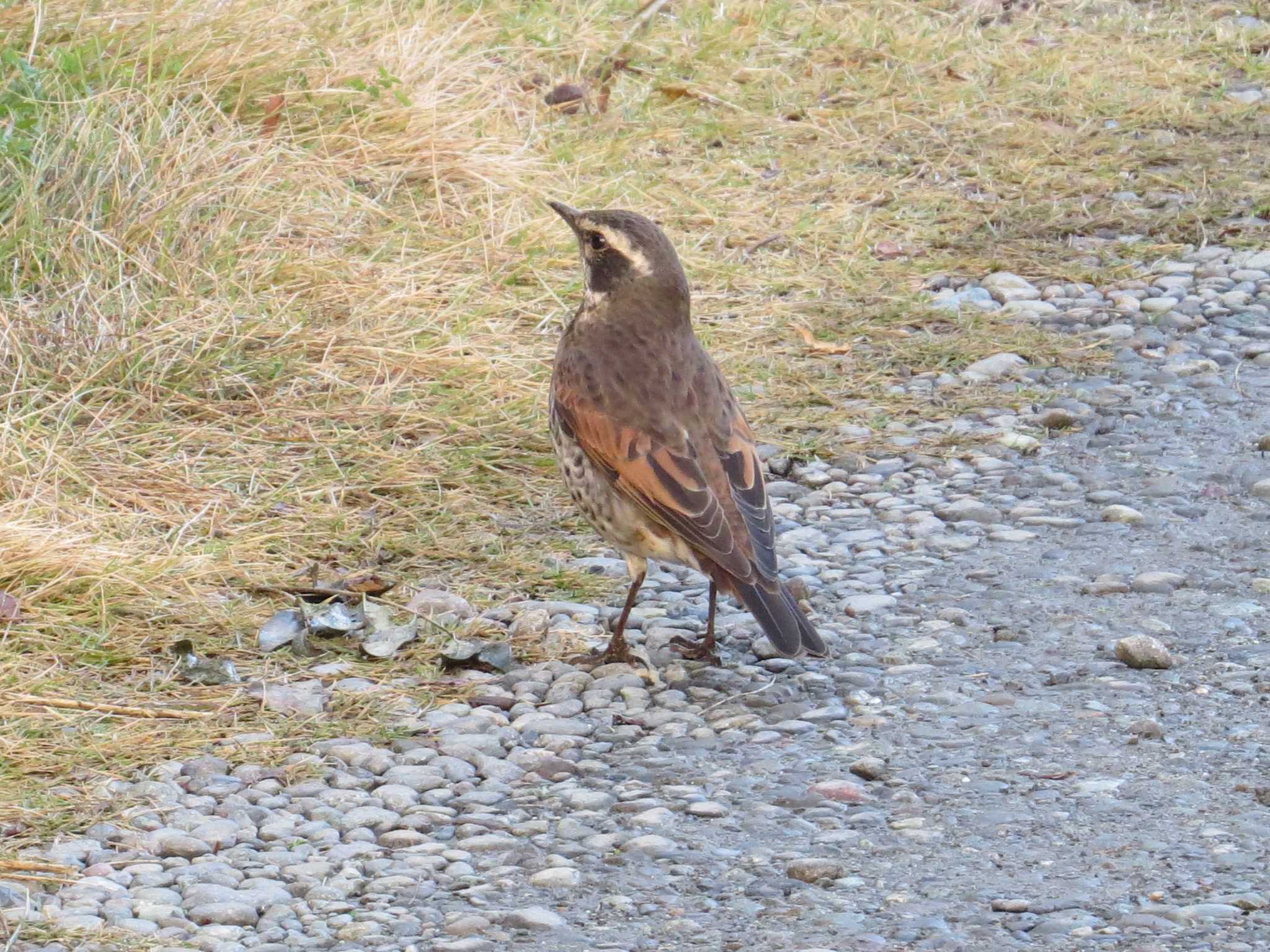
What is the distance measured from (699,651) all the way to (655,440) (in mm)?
599

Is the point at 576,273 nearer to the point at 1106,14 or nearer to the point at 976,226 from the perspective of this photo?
the point at 976,226

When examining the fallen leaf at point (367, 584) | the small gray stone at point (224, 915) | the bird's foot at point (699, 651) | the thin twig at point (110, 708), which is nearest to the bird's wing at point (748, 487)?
the bird's foot at point (699, 651)

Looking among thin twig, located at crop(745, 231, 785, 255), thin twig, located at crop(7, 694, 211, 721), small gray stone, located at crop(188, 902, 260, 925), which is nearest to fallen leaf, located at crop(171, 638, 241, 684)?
thin twig, located at crop(7, 694, 211, 721)

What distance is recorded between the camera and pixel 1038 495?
5.97 meters

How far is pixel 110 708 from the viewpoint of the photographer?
4.48 metres

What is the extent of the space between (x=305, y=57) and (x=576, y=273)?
5.99 ft

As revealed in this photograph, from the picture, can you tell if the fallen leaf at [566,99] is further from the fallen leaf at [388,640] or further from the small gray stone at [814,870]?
the small gray stone at [814,870]

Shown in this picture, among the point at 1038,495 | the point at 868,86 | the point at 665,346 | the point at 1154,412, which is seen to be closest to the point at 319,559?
the point at 665,346

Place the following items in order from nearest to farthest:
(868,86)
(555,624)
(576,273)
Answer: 1. (555,624)
2. (576,273)
3. (868,86)

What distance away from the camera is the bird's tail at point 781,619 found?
4523 mm

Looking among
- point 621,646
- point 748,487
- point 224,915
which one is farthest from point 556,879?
point 748,487

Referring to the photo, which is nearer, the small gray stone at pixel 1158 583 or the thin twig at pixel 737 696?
the thin twig at pixel 737 696

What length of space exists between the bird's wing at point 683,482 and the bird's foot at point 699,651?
12.5 inches

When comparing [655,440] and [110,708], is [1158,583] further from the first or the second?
[110,708]
